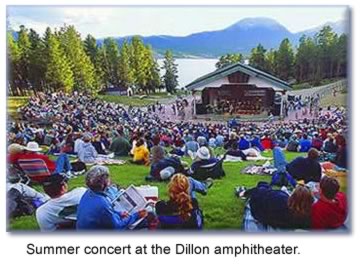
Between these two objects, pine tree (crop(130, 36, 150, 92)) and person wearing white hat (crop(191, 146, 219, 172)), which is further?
pine tree (crop(130, 36, 150, 92))

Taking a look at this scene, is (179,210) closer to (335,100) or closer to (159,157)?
(159,157)

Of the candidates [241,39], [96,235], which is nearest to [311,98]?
[241,39]

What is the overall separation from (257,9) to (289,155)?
80 cm

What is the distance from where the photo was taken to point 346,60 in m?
2.83

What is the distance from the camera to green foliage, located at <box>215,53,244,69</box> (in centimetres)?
292

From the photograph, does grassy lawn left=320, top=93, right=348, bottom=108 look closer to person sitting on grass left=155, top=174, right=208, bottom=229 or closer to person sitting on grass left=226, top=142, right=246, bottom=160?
person sitting on grass left=226, top=142, right=246, bottom=160

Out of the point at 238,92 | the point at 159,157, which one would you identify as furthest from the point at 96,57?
the point at 238,92

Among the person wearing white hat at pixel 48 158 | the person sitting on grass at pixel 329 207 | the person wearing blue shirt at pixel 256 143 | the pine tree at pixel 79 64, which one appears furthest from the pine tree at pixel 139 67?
the person sitting on grass at pixel 329 207

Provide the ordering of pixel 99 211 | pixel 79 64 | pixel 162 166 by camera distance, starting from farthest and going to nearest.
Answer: pixel 79 64, pixel 162 166, pixel 99 211

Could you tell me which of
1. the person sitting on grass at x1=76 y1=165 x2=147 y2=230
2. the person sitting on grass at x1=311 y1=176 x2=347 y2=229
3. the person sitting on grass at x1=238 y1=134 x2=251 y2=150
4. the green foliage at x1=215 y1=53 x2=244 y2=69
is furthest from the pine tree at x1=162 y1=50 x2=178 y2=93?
the person sitting on grass at x1=311 y1=176 x2=347 y2=229

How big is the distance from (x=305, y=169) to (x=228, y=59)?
0.73m

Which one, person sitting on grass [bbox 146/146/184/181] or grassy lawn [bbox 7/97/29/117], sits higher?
grassy lawn [bbox 7/97/29/117]

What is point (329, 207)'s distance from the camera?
2.82 metres

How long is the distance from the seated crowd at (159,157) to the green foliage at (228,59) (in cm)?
35
